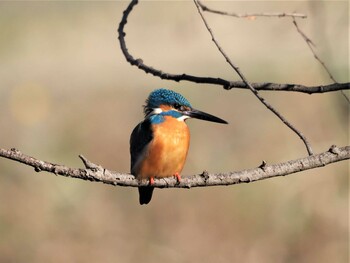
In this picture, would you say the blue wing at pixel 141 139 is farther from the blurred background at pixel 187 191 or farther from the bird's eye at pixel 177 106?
the blurred background at pixel 187 191

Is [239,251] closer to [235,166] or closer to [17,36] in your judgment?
[235,166]

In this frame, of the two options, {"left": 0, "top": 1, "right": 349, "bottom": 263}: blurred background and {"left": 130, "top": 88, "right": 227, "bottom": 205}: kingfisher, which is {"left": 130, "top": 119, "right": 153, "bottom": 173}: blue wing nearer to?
{"left": 130, "top": 88, "right": 227, "bottom": 205}: kingfisher

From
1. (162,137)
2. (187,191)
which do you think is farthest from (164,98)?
(187,191)

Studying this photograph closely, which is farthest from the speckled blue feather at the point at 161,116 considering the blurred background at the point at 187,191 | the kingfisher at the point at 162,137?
the blurred background at the point at 187,191

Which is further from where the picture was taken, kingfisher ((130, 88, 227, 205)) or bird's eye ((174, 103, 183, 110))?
bird's eye ((174, 103, 183, 110))

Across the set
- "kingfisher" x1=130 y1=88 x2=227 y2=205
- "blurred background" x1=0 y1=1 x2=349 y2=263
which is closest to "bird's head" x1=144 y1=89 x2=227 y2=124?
"kingfisher" x1=130 y1=88 x2=227 y2=205

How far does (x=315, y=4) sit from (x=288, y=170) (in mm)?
578

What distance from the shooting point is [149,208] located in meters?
6.81

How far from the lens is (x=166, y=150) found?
374cm

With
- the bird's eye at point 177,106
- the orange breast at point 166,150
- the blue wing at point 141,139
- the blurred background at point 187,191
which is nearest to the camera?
the orange breast at point 166,150

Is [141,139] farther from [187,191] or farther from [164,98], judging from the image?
[187,191]

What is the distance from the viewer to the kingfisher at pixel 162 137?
3660mm

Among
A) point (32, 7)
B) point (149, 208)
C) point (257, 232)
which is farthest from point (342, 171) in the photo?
point (32, 7)

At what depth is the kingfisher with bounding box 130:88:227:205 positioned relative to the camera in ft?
12.0
